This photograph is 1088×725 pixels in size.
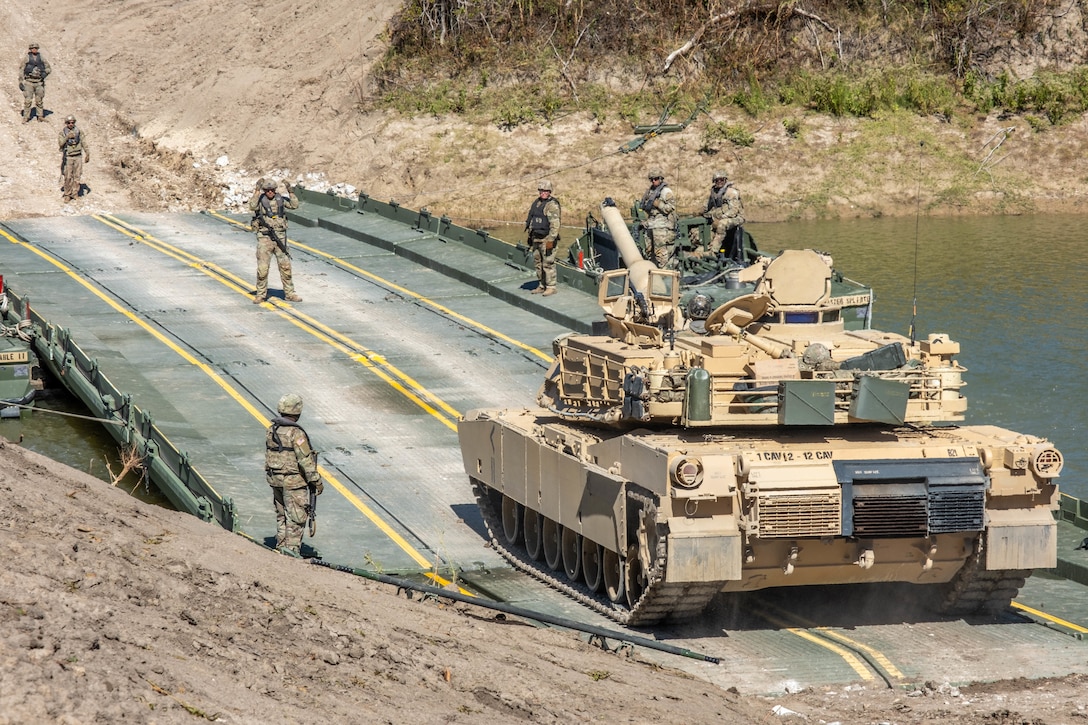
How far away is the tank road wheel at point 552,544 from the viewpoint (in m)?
17.4

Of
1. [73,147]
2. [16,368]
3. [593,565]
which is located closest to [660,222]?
[16,368]

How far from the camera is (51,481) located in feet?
49.6

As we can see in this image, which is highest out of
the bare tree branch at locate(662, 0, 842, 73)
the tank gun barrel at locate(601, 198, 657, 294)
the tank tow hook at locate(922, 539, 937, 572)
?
the bare tree branch at locate(662, 0, 842, 73)

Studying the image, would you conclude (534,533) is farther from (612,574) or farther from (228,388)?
(228,388)

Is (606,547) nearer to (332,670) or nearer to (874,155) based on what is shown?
(332,670)

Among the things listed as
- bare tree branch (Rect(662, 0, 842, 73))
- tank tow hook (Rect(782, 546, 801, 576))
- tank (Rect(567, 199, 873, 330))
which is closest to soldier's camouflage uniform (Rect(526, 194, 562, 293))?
tank (Rect(567, 199, 873, 330))

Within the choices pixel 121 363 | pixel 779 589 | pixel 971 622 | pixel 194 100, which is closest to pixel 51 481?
pixel 779 589

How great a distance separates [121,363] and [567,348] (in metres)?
9.66

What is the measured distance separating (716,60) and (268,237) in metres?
22.1

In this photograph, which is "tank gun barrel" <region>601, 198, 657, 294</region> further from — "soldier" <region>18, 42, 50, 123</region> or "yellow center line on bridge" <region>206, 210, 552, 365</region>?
"soldier" <region>18, 42, 50, 123</region>

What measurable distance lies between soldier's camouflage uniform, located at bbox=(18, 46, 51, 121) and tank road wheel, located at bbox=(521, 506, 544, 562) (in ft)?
110

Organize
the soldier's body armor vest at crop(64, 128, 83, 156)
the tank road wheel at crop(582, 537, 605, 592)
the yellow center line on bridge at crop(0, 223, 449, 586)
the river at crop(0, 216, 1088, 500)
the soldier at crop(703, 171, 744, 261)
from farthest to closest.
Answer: the soldier's body armor vest at crop(64, 128, 83, 156), the soldier at crop(703, 171, 744, 261), the river at crop(0, 216, 1088, 500), the yellow center line on bridge at crop(0, 223, 449, 586), the tank road wheel at crop(582, 537, 605, 592)

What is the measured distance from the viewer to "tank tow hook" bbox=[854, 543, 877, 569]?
15.1 m

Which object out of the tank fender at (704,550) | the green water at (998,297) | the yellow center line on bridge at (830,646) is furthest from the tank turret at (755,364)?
the green water at (998,297)
